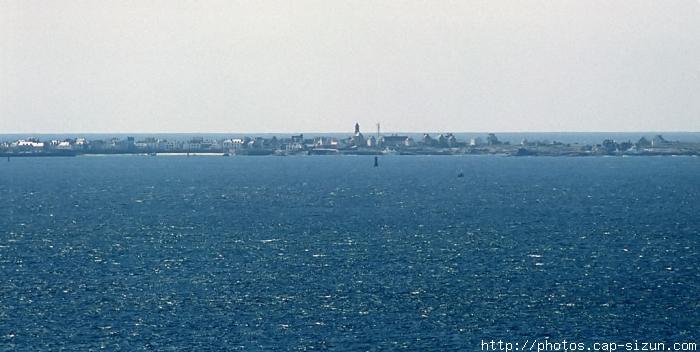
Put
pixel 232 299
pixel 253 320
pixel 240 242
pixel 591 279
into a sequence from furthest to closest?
pixel 240 242, pixel 591 279, pixel 232 299, pixel 253 320

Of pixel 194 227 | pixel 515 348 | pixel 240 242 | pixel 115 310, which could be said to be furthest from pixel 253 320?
pixel 194 227

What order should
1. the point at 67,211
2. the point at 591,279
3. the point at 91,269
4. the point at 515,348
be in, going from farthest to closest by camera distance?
the point at 67,211, the point at 91,269, the point at 591,279, the point at 515,348

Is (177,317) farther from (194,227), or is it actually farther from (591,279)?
(194,227)

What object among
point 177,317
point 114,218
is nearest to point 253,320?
point 177,317

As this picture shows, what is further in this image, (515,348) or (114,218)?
(114,218)

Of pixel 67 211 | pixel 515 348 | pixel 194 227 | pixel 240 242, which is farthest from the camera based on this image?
pixel 67 211

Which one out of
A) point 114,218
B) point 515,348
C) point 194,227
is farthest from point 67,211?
point 515,348

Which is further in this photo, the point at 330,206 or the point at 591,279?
the point at 330,206

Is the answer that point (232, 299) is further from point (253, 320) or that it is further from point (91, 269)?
point (91, 269)

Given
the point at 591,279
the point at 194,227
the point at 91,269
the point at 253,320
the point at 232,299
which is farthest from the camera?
the point at 194,227
